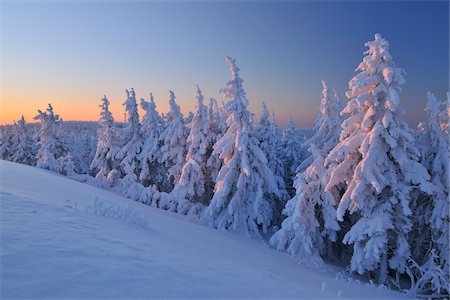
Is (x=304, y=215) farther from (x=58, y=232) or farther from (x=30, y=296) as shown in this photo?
(x=30, y=296)

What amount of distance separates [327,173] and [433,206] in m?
6.25

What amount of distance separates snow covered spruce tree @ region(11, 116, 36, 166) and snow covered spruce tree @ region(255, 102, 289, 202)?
39320mm

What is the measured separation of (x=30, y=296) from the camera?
332 centimetres

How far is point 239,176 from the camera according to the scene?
74.3 feet

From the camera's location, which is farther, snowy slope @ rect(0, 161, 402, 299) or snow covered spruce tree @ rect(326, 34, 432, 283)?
snow covered spruce tree @ rect(326, 34, 432, 283)

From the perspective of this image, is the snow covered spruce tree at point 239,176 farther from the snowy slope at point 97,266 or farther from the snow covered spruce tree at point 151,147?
the snowy slope at point 97,266

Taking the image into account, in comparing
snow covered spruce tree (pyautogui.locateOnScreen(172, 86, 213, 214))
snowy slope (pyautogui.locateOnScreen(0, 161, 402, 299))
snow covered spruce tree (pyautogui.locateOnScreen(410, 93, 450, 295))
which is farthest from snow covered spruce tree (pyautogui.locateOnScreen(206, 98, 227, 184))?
snowy slope (pyautogui.locateOnScreen(0, 161, 402, 299))

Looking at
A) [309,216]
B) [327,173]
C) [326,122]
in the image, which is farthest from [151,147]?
[327,173]

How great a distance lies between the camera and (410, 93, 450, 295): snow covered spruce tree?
1585 centimetres

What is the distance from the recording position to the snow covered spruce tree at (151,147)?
33750 millimetres

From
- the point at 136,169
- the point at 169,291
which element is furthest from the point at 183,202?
the point at 169,291

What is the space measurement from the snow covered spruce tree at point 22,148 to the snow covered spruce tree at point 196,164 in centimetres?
3434

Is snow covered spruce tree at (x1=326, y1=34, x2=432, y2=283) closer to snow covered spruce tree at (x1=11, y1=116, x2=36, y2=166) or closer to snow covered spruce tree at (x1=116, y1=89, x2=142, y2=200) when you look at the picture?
snow covered spruce tree at (x1=116, y1=89, x2=142, y2=200)

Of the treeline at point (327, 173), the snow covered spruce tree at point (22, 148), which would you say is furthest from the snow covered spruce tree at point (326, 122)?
the snow covered spruce tree at point (22, 148)
